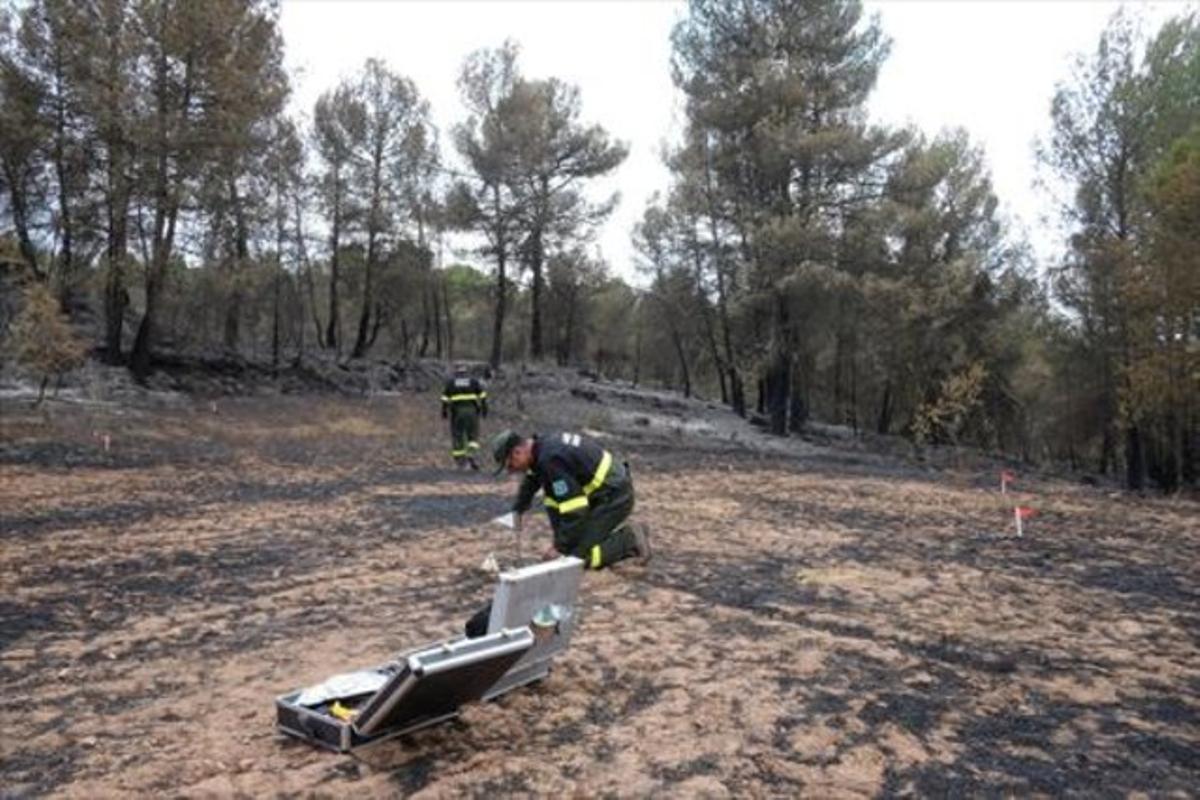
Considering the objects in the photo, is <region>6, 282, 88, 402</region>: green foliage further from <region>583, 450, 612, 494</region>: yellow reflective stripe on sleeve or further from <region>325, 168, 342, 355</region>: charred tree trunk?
<region>325, 168, 342, 355</region>: charred tree trunk

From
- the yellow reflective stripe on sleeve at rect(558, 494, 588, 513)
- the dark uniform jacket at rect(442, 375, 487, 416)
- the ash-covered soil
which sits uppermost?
the dark uniform jacket at rect(442, 375, 487, 416)

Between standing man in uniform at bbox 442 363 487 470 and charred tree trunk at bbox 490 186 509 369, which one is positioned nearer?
standing man in uniform at bbox 442 363 487 470

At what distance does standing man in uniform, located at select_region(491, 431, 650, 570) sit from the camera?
7.21 meters

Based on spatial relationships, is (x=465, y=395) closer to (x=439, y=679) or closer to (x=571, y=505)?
(x=571, y=505)

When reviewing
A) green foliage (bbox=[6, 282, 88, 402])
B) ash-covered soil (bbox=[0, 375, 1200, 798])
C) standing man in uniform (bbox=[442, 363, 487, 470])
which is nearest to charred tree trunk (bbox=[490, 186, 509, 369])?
green foliage (bbox=[6, 282, 88, 402])

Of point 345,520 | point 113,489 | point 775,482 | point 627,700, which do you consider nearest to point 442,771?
point 627,700

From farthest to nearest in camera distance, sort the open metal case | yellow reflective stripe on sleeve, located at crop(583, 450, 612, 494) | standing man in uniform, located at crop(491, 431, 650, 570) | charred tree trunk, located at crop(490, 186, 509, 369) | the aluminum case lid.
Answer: charred tree trunk, located at crop(490, 186, 509, 369) → yellow reflective stripe on sleeve, located at crop(583, 450, 612, 494) → standing man in uniform, located at crop(491, 431, 650, 570) → the open metal case → the aluminum case lid

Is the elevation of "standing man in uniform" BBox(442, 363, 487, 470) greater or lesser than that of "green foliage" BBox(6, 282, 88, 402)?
lesser

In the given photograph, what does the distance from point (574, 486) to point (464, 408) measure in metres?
9.23

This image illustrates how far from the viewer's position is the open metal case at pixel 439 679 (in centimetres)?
436

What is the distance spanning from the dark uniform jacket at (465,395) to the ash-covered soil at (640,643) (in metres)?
1.41

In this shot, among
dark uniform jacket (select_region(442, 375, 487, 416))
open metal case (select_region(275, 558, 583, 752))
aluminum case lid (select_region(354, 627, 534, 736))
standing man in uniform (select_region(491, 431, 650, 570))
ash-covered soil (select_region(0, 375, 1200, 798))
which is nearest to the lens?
aluminum case lid (select_region(354, 627, 534, 736))

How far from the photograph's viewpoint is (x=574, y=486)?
23.8 ft

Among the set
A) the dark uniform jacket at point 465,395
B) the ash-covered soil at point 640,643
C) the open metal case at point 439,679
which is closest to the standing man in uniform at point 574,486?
the ash-covered soil at point 640,643
